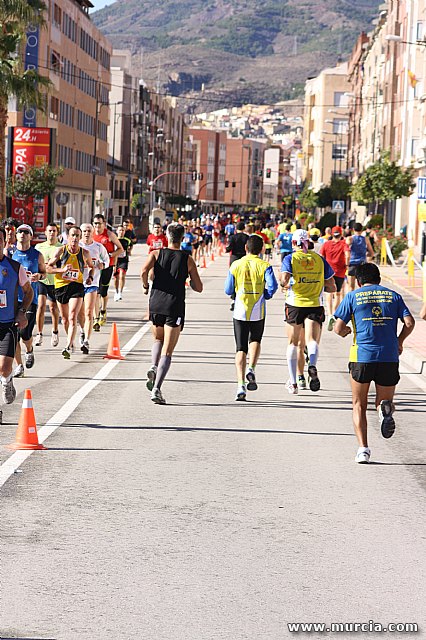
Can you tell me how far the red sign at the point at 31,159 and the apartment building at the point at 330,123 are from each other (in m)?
102

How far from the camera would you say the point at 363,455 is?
9.64m

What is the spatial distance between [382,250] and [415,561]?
44266mm

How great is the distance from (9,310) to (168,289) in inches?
92.7

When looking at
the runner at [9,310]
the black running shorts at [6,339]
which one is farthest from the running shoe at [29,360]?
the black running shorts at [6,339]

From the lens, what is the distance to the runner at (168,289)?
13133 millimetres

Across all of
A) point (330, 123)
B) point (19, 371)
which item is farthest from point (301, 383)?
point (330, 123)

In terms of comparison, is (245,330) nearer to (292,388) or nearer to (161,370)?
(292,388)

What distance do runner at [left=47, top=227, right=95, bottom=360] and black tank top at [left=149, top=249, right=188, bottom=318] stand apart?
13.8ft

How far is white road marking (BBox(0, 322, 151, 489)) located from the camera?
29.7ft

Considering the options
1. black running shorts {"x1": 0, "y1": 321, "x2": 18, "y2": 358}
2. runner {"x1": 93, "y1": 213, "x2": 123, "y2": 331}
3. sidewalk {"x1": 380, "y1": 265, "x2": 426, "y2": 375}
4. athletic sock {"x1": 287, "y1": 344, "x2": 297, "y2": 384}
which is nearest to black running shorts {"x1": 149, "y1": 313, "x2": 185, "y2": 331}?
athletic sock {"x1": 287, "y1": 344, "x2": 297, "y2": 384}

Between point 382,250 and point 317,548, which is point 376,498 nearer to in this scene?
point 317,548

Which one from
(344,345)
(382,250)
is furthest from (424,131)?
(344,345)

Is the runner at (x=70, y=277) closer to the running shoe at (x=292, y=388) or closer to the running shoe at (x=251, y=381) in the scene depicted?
the running shoe at (x=292, y=388)

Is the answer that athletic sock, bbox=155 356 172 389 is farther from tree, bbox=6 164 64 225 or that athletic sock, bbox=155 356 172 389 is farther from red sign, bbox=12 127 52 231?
tree, bbox=6 164 64 225
